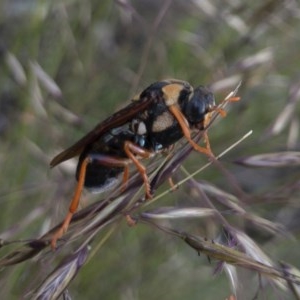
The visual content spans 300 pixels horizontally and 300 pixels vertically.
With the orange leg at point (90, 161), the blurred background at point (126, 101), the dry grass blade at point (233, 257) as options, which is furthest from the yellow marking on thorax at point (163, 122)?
the dry grass blade at point (233, 257)

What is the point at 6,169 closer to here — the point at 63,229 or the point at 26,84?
the point at 26,84

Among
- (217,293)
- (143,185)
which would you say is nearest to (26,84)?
(217,293)

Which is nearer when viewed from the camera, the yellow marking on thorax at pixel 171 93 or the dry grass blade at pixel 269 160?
the dry grass blade at pixel 269 160

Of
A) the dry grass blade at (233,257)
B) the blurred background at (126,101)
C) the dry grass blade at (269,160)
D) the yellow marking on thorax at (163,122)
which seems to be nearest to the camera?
the dry grass blade at (233,257)

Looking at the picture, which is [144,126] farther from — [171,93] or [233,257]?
[233,257]

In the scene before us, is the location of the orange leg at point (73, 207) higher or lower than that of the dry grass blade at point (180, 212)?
higher

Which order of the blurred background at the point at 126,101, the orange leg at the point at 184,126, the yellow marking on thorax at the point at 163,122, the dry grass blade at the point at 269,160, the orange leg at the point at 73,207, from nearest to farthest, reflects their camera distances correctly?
1. the orange leg at the point at 73,207
2. the orange leg at the point at 184,126
3. the dry grass blade at the point at 269,160
4. the yellow marking on thorax at the point at 163,122
5. the blurred background at the point at 126,101

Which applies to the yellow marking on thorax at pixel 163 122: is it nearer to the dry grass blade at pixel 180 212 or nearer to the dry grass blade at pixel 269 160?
the dry grass blade at pixel 269 160

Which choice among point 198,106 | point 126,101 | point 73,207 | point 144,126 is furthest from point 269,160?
point 126,101
